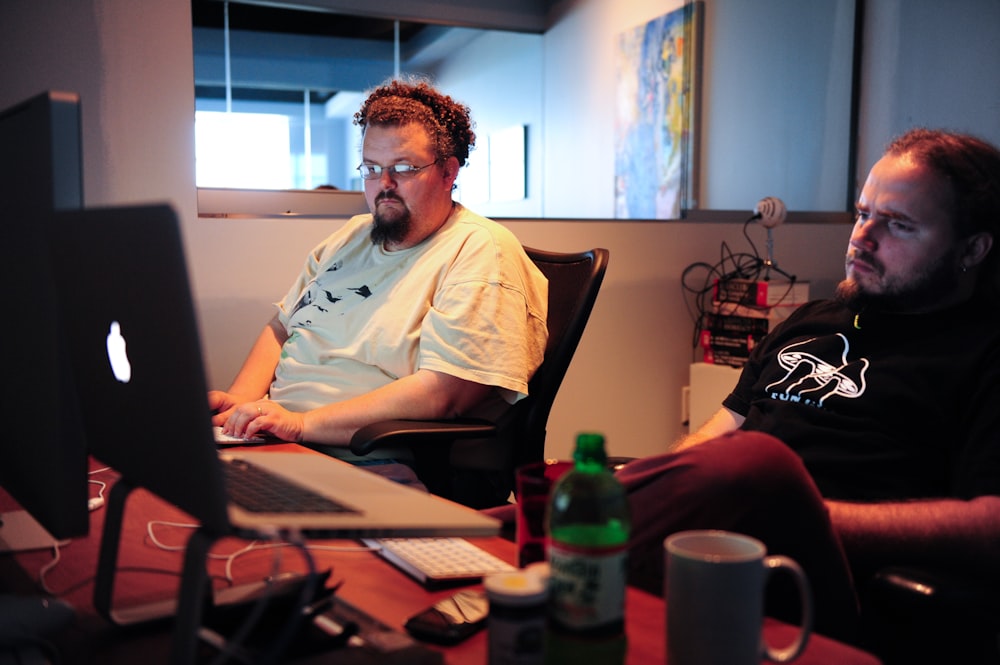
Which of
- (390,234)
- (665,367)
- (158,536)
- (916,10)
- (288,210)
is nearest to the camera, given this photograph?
(158,536)

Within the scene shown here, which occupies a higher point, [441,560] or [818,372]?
[818,372]

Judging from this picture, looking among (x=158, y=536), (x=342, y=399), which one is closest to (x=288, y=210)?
(x=342, y=399)

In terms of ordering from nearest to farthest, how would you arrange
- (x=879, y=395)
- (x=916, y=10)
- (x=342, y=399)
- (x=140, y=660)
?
(x=140, y=660) → (x=879, y=395) → (x=342, y=399) → (x=916, y=10)

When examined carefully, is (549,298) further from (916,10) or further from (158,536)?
(916,10)

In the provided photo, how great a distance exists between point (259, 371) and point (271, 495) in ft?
5.05

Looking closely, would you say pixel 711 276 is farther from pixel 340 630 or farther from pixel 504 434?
pixel 340 630

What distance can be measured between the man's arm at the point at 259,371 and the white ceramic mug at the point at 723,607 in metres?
1.58

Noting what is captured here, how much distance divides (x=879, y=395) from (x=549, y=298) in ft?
2.70

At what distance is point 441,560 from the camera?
3.30 ft

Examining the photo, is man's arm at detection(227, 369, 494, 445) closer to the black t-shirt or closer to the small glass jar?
the black t-shirt

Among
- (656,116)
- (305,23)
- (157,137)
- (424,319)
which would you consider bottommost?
(424,319)

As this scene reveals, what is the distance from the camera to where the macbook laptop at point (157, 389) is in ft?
2.10

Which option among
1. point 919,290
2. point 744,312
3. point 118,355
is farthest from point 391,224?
point 744,312

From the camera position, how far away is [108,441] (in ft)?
2.69
